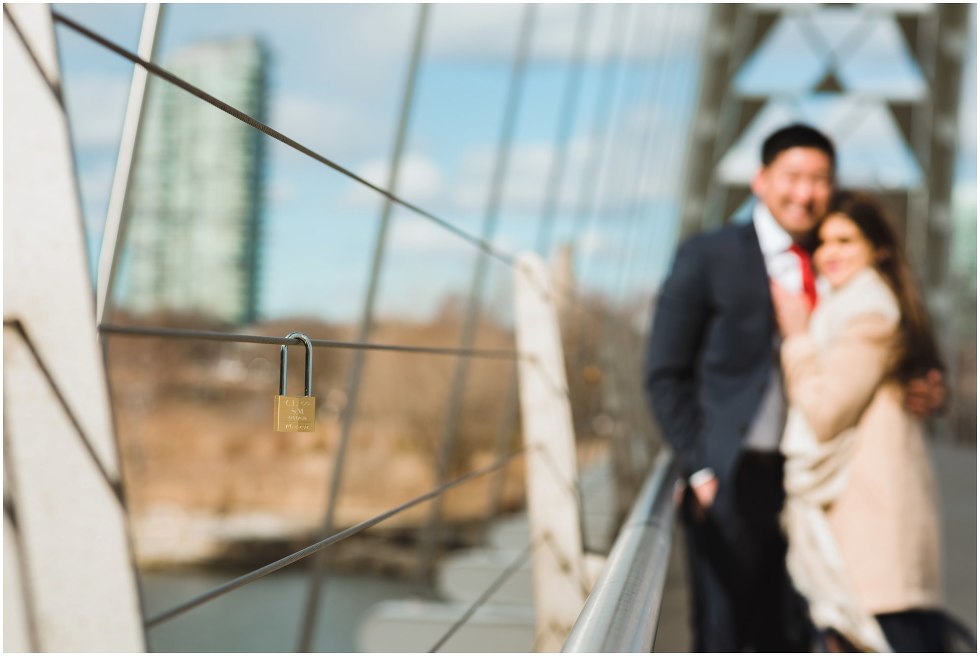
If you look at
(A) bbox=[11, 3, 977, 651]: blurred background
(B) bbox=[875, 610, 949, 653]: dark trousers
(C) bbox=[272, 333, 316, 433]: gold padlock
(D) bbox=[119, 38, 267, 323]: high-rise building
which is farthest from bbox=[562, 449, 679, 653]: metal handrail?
(D) bbox=[119, 38, 267, 323]: high-rise building

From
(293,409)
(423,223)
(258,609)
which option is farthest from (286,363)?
(258,609)

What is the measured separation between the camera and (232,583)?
673mm

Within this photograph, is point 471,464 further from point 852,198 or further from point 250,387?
point 852,198

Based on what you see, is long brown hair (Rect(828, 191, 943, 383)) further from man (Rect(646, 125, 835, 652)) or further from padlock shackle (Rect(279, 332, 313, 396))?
padlock shackle (Rect(279, 332, 313, 396))

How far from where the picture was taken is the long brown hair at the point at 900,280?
1457 mm

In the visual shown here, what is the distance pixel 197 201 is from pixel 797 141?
1214 inches

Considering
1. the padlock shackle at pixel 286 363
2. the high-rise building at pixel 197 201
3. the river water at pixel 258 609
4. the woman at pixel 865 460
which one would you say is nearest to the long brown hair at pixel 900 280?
the woman at pixel 865 460

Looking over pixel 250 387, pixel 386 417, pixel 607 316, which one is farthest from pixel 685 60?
pixel 250 387

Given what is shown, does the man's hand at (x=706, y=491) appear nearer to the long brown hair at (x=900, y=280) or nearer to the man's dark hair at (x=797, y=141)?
the long brown hair at (x=900, y=280)

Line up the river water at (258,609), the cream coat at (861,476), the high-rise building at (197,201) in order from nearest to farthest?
the cream coat at (861,476) → the river water at (258,609) → the high-rise building at (197,201)

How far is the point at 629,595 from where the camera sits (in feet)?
2.41

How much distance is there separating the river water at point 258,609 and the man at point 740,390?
20081mm

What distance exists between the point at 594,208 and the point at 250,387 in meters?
22.2

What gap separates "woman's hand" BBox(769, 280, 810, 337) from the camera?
158 centimetres
